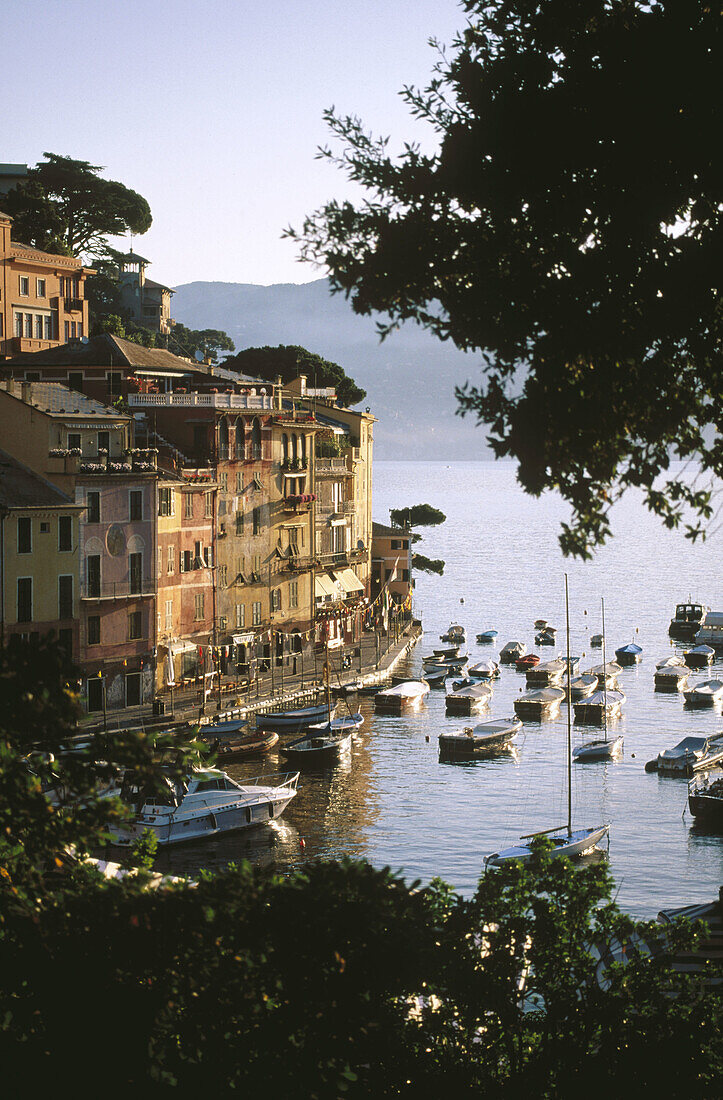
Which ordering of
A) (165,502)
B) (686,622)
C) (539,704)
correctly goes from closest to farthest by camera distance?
(165,502), (539,704), (686,622)

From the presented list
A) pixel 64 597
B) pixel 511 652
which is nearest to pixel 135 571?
pixel 64 597

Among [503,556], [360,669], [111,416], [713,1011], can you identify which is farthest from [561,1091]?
[503,556]

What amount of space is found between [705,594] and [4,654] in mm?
133200

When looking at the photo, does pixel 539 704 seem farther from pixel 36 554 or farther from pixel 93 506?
pixel 36 554

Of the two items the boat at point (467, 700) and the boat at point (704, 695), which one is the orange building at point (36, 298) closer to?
the boat at point (467, 700)

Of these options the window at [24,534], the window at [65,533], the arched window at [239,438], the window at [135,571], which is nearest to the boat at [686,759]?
the window at [135,571]

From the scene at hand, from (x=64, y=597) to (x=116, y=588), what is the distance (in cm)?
298

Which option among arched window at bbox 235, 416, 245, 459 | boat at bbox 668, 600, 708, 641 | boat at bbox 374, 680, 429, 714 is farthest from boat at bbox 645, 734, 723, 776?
boat at bbox 668, 600, 708, 641

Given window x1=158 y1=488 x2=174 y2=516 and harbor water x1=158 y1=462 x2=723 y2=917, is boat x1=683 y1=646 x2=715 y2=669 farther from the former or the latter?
window x1=158 y1=488 x2=174 y2=516

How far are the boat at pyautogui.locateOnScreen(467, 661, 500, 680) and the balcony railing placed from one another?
2884cm

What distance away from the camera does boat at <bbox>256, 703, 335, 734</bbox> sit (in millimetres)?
57281

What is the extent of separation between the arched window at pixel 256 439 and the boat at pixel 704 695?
88.2ft

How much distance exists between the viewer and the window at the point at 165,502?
58275 mm

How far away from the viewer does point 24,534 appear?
5031 cm
